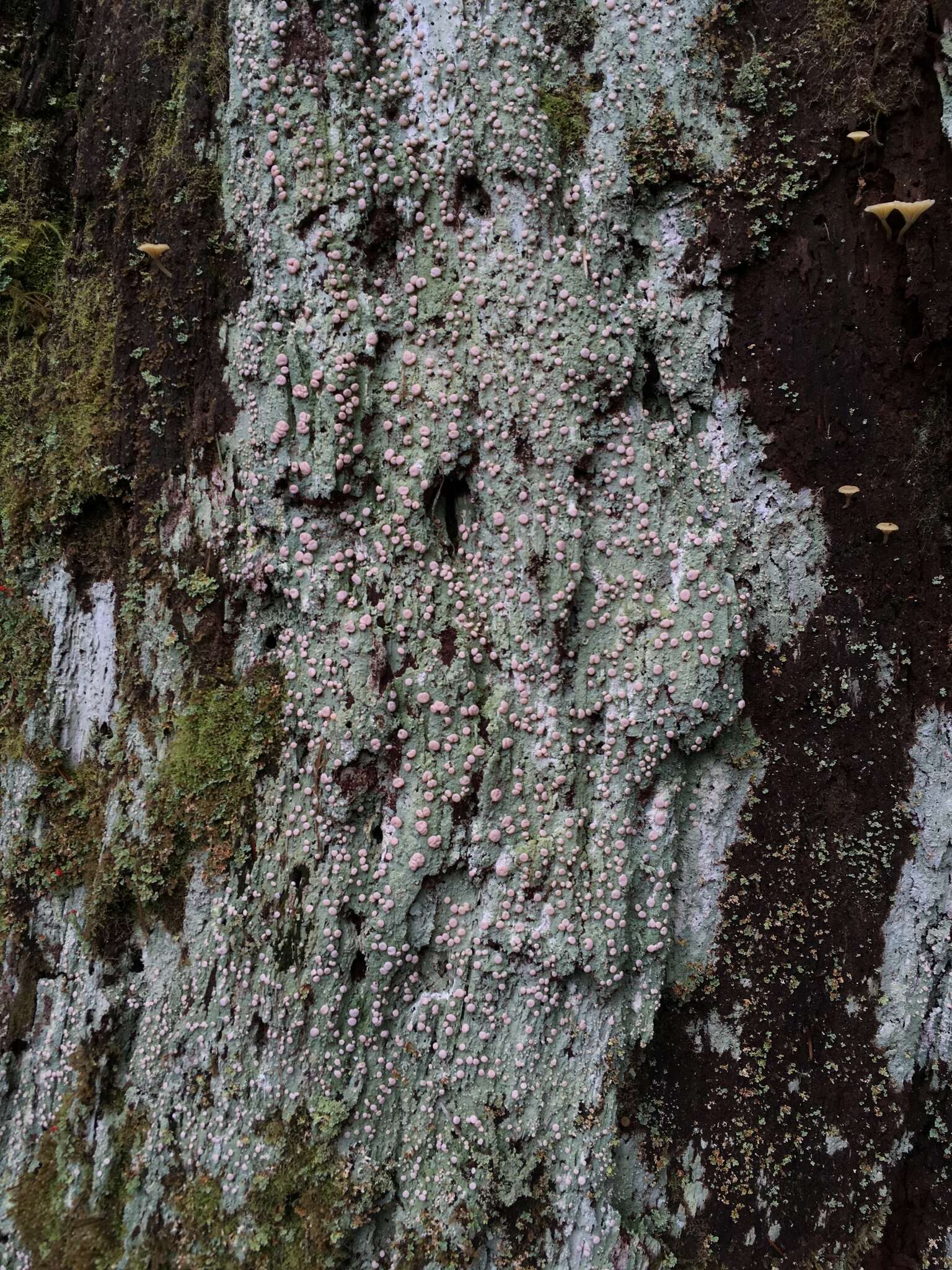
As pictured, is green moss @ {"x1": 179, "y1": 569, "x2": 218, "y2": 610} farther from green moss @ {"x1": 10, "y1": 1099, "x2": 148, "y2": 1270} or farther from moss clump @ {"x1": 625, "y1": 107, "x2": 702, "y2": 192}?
moss clump @ {"x1": 625, "y1": 107, "x2": 702, "y2": 192}

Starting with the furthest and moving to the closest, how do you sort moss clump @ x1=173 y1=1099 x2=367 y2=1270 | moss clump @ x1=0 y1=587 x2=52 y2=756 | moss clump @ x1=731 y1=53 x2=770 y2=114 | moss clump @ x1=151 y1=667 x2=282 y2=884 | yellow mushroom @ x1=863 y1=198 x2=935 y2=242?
moss clump @ x1=0 y1=587 x2=52 y2=756 → moss clump @ x1=151 y1=667 x2=282 y2=884 → moss clump @ x1=731 y1=53 x2=770 y2=114 → moss clump @ x1=173 y1=1099 x2=367 y2=1270 → yellow mushroom @ x1=863 y1=198 x2=935 y2=242

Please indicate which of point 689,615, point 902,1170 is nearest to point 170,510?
point 689,615

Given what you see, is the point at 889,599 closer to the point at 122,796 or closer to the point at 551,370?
the point at 551,370

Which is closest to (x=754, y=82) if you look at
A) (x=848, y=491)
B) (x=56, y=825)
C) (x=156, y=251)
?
(x=848, y=491)

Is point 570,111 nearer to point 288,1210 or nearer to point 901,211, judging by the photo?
point 901,211

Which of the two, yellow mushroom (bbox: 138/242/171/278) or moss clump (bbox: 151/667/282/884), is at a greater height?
yellow mushroom (bbox: 138/242/171/278)

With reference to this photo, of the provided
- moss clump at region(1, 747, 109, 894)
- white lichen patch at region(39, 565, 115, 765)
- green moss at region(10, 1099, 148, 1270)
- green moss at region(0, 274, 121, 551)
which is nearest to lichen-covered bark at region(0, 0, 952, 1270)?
green moss at region(10, 1099, 148, 1270)
